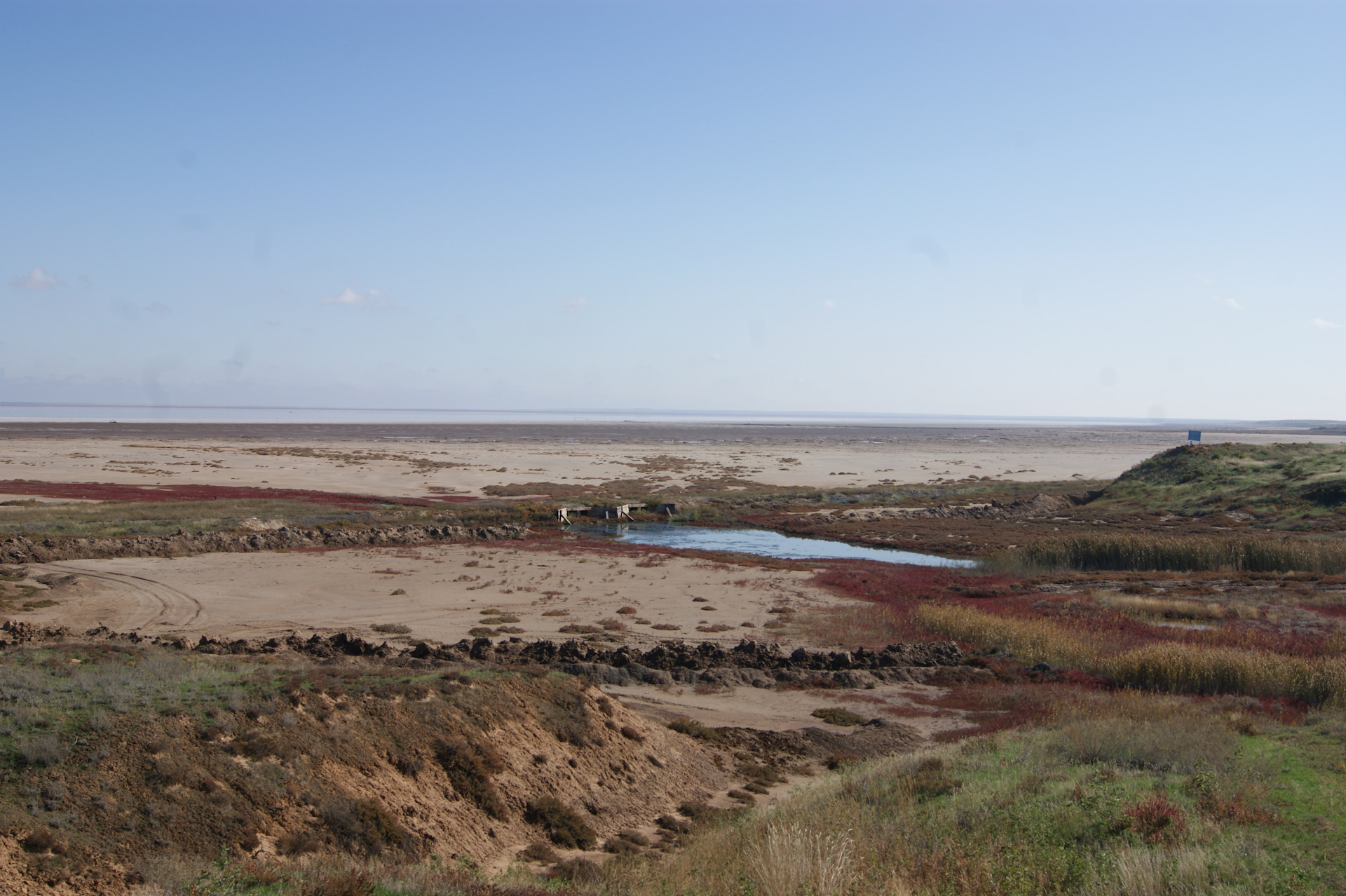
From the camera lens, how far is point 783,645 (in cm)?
2327

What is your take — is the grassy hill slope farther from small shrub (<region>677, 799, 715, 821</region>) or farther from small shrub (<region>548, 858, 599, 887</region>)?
small shrub (<region>548, 858, 599, 887</region>)

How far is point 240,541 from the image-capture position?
124 ft

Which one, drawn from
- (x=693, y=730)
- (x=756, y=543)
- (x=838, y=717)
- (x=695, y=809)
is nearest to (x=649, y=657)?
(x=693, y=730)

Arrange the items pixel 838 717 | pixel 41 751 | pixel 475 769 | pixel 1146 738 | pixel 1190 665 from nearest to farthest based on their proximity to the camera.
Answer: pixel 41 751
pixel 475 769
pixel 1146 738
pixel 838 717
pixel 1190 665

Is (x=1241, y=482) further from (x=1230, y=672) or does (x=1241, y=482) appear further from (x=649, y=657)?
(x=649, y=657)

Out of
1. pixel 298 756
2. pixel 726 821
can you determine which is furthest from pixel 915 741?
pixel 298 756

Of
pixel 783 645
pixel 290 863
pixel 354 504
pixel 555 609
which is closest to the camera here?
pixel 290 863

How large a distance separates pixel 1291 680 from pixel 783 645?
11668 mm

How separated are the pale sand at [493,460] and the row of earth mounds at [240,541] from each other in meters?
21.3

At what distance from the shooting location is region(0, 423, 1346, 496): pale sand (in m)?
73.6

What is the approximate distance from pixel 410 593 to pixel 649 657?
40.7 feet

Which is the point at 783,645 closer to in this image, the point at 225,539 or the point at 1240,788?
the point at 1240,788

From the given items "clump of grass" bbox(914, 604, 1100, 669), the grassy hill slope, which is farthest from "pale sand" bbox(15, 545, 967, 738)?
the grassy hill slope

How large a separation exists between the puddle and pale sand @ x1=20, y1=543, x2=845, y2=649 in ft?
23.1
